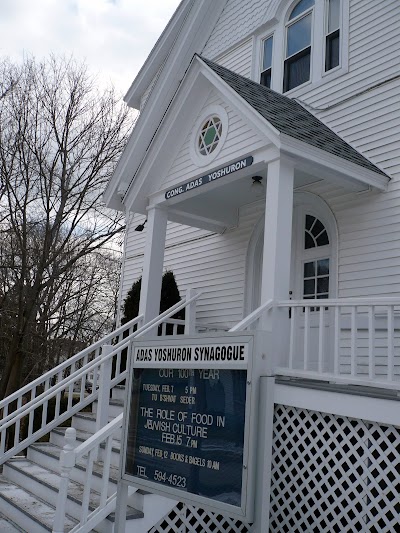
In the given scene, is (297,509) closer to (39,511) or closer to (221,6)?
(39,511)

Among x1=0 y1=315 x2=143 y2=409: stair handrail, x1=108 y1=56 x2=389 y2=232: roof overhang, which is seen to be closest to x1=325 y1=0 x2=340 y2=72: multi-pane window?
x1=108 y1=56 x2=389 y2=232: roof overhang

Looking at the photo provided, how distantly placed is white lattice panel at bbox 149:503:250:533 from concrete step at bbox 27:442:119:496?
2.38ft

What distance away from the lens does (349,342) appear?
7668 mm

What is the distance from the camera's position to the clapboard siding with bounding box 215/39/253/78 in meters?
11.0

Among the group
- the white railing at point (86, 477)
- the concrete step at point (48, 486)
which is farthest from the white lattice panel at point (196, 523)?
the white railing at point (86, 477)

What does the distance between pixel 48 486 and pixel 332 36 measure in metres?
8.12

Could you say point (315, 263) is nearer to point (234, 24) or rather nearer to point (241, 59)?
point (241, 59)

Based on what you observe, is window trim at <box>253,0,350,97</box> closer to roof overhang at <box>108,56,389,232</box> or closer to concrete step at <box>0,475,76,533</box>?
roof overhang at <box>108,56,389,232</box>

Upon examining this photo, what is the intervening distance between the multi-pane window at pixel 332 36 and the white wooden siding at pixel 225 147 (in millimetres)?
2341

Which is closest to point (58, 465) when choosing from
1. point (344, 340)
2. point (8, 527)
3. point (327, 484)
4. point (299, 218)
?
point (8, 527)

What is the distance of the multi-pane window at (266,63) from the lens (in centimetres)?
1058

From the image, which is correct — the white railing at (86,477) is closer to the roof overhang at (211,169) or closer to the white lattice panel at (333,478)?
the white lattice panel at (333,478)

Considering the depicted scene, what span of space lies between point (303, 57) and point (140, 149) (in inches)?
134

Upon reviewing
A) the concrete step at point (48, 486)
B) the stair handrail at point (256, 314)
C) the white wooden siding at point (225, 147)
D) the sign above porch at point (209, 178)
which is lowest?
the concrete step at point (48, 486)
